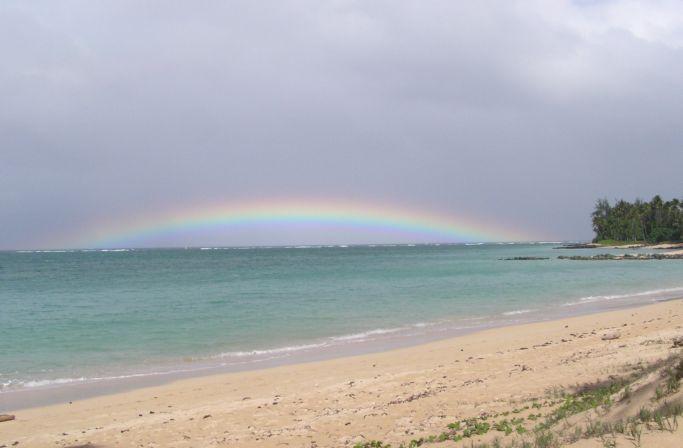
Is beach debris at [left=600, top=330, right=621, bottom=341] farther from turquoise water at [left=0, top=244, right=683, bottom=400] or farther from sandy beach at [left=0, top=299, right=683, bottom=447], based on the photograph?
→ turquoise water at [left=0, top=244, right=683, bottom=400]

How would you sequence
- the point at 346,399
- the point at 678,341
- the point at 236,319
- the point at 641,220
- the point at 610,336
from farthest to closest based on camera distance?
the point at 641,220 → the point at 236,319 → the point at 610,336 → the point at 678,341 → the point at 346,399

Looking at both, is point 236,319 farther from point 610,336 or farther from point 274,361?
point 610,336

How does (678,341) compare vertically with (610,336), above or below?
above

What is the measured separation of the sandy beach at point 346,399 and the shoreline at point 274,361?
2.72ft

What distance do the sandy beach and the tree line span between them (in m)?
149

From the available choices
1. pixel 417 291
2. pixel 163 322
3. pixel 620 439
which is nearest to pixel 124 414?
pixel 620 439

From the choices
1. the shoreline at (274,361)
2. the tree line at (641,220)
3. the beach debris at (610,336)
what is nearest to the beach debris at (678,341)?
the beach debris at (610,336)

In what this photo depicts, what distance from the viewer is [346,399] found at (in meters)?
11.1

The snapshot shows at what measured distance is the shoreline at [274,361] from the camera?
13.2 metres

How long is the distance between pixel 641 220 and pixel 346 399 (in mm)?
164624

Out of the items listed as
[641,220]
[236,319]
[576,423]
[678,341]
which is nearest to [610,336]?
[678,341]

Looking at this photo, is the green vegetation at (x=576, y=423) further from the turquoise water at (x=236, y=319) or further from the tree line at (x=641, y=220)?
the tree line at (x=641, y=220)

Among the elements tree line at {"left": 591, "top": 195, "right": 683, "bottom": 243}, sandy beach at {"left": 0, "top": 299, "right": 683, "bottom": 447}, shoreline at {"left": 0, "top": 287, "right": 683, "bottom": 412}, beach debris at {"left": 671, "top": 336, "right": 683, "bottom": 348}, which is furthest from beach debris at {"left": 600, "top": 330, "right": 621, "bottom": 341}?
tree line at {"left": 591, "top": 195, "right": 683, "bottom": 243}

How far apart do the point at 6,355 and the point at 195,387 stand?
10220 millimetres
